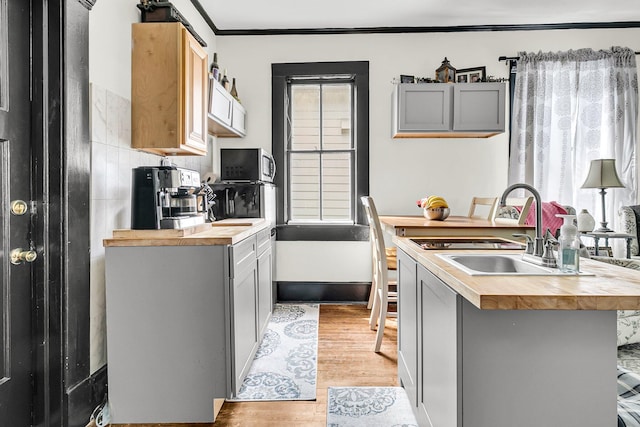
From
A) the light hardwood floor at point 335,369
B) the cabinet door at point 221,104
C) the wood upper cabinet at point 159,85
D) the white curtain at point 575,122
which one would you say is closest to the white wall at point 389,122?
the white curtain at point 575,122

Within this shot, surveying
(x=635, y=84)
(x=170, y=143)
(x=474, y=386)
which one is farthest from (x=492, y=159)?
(x=474, y=386)

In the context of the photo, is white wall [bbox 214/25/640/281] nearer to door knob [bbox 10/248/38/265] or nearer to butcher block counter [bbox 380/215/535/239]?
butcher block counter [bbox 380/215/535/239]

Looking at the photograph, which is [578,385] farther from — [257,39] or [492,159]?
[257,39]

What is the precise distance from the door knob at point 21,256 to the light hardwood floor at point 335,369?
0.96m

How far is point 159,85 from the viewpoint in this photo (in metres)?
2.37

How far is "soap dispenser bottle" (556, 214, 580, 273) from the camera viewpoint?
124cm

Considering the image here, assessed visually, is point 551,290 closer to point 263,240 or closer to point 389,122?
point 263,240

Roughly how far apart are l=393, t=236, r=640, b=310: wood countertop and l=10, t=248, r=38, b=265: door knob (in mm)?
1636

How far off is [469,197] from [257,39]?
2719 millimetres

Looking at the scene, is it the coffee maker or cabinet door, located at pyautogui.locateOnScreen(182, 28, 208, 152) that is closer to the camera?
the coffee maker

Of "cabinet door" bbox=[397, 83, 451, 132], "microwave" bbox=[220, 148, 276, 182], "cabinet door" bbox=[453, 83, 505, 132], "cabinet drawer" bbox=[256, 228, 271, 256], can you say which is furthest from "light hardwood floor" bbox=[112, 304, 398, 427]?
"cabinet door" bbox=[453, 83, 505, 132]

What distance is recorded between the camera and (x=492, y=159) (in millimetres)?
4152

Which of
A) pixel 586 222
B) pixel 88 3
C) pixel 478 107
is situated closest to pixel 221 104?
pixel 88 3

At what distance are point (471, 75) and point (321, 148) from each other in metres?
1.64
